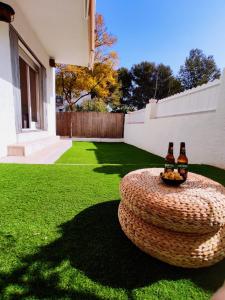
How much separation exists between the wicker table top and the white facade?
316 centimetres

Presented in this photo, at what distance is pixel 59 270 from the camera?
1316 mm

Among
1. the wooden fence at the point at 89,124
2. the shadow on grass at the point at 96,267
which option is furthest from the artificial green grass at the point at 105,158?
the wooden fence at the point at 89,124

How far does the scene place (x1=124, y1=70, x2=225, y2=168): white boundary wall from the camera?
3.96 m

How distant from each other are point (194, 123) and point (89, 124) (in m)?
8.77

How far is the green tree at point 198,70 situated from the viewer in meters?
27.6

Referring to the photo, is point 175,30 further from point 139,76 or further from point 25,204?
point 25,204

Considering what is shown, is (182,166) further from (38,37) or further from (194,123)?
(38,37)

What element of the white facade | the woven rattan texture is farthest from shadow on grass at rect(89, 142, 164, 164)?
the woven rattan texture

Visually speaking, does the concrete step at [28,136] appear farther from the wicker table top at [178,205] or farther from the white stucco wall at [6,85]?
the wicker table top at [178,205]

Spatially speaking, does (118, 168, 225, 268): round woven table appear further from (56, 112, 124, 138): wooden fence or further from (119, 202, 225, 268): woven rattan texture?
(56, 112, 124, 138): wooden fence

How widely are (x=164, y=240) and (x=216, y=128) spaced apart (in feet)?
11.1

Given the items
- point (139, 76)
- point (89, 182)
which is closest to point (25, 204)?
point (89, 182)

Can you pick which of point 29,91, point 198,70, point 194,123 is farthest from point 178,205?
point 198,70

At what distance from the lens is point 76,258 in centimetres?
144
